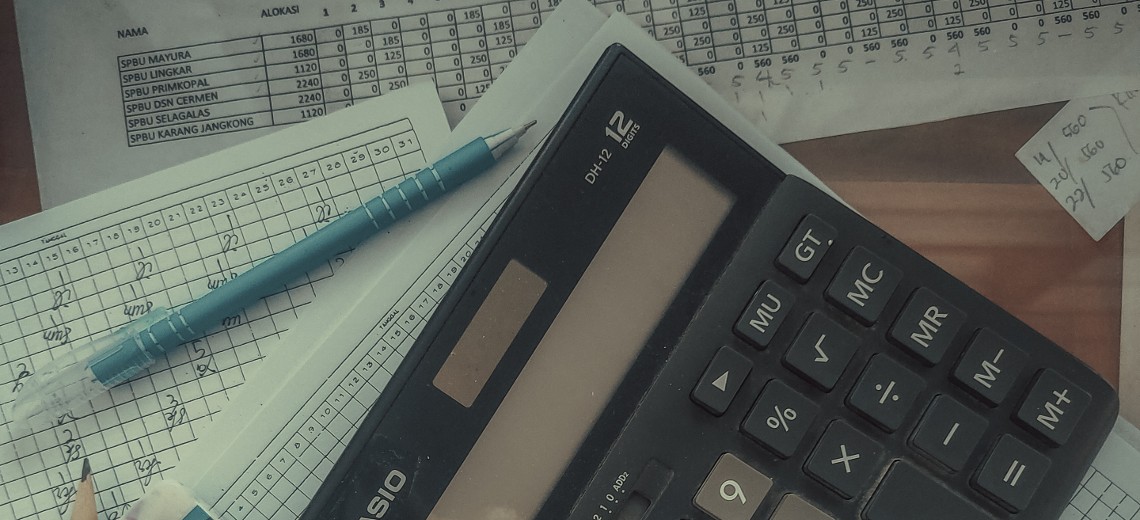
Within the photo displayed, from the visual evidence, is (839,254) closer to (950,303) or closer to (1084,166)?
(950,303)

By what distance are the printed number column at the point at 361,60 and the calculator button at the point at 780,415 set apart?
0.27 metres

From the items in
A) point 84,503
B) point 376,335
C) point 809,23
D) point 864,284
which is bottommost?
point 84,503

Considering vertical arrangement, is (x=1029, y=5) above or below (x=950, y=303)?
above

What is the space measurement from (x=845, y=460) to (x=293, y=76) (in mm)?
342

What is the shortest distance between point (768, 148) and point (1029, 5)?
0.16 m

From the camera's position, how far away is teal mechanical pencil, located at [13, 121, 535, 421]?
42cm

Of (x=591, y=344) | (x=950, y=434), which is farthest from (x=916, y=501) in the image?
(x=591, y=344)

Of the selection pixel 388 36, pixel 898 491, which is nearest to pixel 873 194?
pixel 898 491

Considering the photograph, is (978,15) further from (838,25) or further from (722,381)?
(722,381)

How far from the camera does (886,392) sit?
312 mm

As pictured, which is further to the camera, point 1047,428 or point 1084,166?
point 1084,166

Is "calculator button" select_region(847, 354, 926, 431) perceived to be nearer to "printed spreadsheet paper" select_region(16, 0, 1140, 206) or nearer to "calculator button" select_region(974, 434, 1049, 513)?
"calculator button" select_region(974, 434, 1049, 513)

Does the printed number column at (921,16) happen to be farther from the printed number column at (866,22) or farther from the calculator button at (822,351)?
the calculator button at (822,351)

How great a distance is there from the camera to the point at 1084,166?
42 cm
